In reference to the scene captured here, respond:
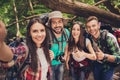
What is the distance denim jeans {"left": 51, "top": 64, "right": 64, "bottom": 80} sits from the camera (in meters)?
5.39

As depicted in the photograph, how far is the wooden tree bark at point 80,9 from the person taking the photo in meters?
7.55

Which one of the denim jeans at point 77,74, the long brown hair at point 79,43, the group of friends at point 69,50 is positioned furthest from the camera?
the denim jeans at point 77,74

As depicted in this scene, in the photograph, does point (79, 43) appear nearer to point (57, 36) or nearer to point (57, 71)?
point (57, 36)

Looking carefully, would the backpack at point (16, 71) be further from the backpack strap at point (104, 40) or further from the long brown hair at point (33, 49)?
the backpack strap at point (104, 40)

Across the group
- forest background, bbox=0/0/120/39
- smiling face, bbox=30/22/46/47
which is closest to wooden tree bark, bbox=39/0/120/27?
forest background, bbox=0/0/120/39

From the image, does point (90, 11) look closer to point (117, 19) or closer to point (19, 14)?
point (117, 19)

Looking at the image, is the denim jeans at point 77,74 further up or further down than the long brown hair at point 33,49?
further down

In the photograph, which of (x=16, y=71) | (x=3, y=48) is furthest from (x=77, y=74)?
(x=3, y=48)

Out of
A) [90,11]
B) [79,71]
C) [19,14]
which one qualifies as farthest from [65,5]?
[79,71]

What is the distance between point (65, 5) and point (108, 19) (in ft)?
5.09

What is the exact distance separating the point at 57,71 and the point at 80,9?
3.02 meters

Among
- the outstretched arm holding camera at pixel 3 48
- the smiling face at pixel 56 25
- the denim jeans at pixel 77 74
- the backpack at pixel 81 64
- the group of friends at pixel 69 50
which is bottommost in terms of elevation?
the denim jeans at pixel 77 74

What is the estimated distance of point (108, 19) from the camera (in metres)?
8.40

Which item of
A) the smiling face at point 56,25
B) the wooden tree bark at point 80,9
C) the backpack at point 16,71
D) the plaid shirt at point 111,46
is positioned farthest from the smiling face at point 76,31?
the wooden tree bark at point 80,9
